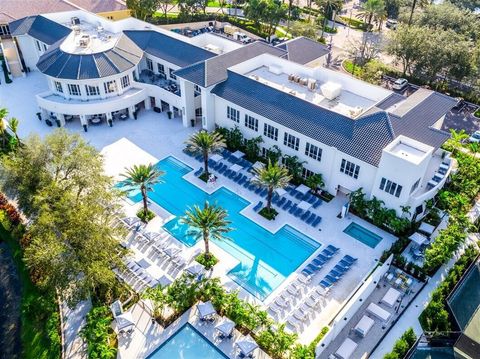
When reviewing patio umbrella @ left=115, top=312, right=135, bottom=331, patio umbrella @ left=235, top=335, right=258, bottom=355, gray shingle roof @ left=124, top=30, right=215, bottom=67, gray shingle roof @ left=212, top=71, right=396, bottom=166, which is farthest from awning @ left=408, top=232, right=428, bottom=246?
gray shingle roof @ left=124, top=30, right=215, bottom=67

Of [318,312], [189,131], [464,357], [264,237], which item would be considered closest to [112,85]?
[189,131]

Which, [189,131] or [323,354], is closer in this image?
[323,354]

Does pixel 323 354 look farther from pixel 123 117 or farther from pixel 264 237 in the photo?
pixel 123 117

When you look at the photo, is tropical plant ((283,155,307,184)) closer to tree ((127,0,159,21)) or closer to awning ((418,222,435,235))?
awning ((418,222,435,235))

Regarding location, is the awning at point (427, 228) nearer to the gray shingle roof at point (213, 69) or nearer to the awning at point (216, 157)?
the awning at point (216, 157)

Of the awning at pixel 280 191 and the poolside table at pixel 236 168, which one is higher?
the awning at pixel 280 191

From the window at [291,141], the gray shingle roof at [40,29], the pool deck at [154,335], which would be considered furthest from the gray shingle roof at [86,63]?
the pool deck at [154,335]
